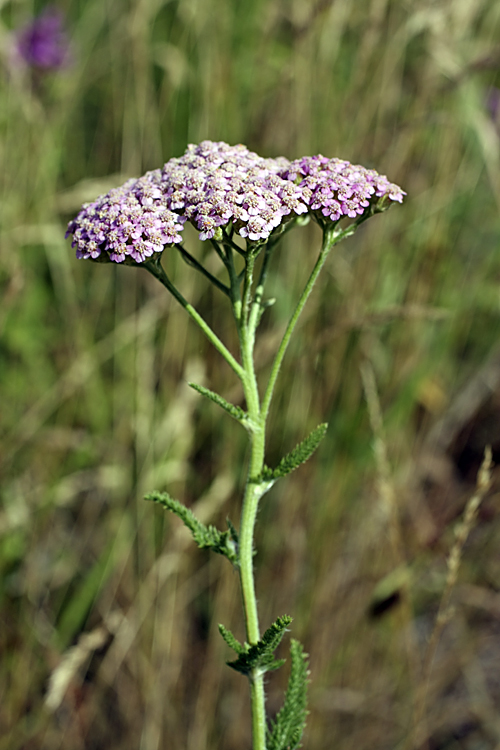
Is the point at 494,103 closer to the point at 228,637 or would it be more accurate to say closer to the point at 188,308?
the point at 188,308

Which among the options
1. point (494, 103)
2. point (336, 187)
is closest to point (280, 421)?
point (336, 187)

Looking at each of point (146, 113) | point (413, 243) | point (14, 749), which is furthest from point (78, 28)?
point (14, 749)

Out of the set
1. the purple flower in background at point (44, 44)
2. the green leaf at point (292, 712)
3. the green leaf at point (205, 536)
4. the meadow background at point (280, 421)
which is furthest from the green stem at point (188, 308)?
the purple flower in background at point (44, 44)

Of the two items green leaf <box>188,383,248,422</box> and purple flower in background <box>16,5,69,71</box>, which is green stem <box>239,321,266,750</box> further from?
purple flower in background <box>16,5,69,71</box>

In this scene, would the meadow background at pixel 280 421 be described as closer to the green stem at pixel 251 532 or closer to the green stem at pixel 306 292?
the green stem at pixel 306 292

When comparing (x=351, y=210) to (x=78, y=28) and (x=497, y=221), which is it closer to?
(x=497, y=221)

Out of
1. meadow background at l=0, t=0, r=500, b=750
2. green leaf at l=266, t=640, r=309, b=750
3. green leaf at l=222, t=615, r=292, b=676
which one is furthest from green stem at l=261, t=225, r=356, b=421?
meadow background at l=0, t=0, r=500, b=750
